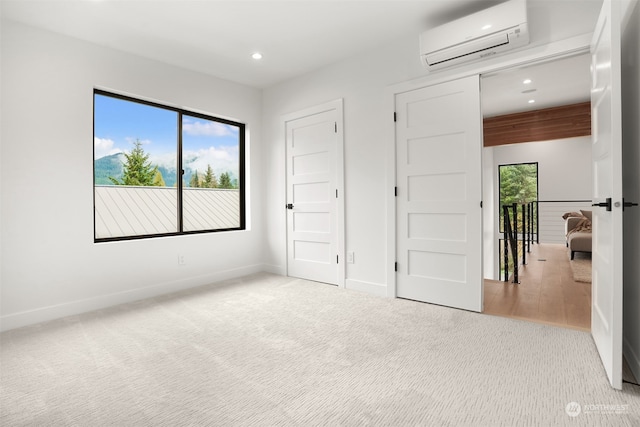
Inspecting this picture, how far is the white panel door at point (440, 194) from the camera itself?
2930 mm

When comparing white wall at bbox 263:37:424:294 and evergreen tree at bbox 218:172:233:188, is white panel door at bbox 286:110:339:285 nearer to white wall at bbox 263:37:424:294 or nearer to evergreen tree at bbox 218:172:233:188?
white wall at bbox 263:37:424:294

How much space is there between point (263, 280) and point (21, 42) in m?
3.22

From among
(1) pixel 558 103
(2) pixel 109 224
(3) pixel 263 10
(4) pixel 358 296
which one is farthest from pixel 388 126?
(1) pixel 558 103

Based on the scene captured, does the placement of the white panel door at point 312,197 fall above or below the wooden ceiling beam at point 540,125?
below

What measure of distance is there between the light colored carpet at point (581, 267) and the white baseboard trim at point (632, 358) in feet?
7.82

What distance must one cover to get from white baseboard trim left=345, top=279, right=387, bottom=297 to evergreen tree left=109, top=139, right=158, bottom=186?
8.33ft

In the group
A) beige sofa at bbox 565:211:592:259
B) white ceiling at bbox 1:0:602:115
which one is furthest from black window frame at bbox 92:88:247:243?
beige sofa at bbox 565:211:592:259

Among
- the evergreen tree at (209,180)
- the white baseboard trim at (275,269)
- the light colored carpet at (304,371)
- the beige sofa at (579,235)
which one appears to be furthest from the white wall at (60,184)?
the beige sofa at (579,235)

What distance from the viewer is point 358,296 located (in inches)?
138

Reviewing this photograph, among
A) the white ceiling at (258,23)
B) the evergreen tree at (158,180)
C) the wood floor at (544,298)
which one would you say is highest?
the white ceiling at (258,23)

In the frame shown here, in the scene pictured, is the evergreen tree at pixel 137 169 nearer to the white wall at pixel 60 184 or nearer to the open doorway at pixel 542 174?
the white wall at pixel 60 184

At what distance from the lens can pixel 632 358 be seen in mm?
1902

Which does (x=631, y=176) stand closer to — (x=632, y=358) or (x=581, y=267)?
(x=632, y=358)

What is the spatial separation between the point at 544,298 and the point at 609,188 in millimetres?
1956
